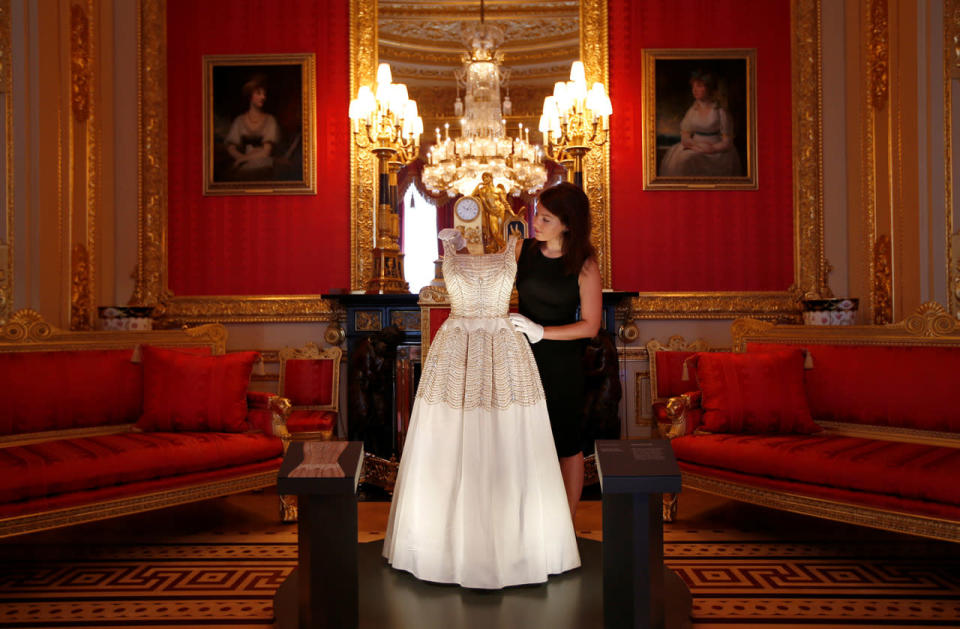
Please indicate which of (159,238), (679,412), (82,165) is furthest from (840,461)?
(82,165)

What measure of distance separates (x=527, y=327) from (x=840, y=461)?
5.94 ft

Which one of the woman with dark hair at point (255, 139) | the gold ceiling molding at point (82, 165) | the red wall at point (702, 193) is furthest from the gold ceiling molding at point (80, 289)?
the red wall at point (702, 193)

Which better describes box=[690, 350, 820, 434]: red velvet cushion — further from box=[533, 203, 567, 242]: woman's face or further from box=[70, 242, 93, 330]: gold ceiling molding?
box=[70, 242, 93, 330]: gold ceiling molding

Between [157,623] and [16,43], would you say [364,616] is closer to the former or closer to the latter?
[157,623]

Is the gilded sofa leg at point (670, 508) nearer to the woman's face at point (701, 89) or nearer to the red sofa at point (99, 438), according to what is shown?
the red sofa at point (99, 438)

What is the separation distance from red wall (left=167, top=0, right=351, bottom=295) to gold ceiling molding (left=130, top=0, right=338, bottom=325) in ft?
0.23

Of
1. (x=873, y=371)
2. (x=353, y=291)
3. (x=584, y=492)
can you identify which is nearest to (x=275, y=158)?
(x=353, y=291)

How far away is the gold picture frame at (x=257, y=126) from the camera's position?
232 inches

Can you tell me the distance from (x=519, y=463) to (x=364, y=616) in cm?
78

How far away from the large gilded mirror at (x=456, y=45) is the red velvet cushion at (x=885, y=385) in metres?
1.80

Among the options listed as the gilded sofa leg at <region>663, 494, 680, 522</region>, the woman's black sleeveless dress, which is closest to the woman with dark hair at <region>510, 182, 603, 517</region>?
the woman's black sleeveless dress

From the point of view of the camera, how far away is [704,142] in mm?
5879

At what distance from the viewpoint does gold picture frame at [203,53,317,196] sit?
5883 mm

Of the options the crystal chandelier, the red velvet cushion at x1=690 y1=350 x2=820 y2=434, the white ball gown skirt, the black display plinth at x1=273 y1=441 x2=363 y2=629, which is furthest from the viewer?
the crystal chandelier
